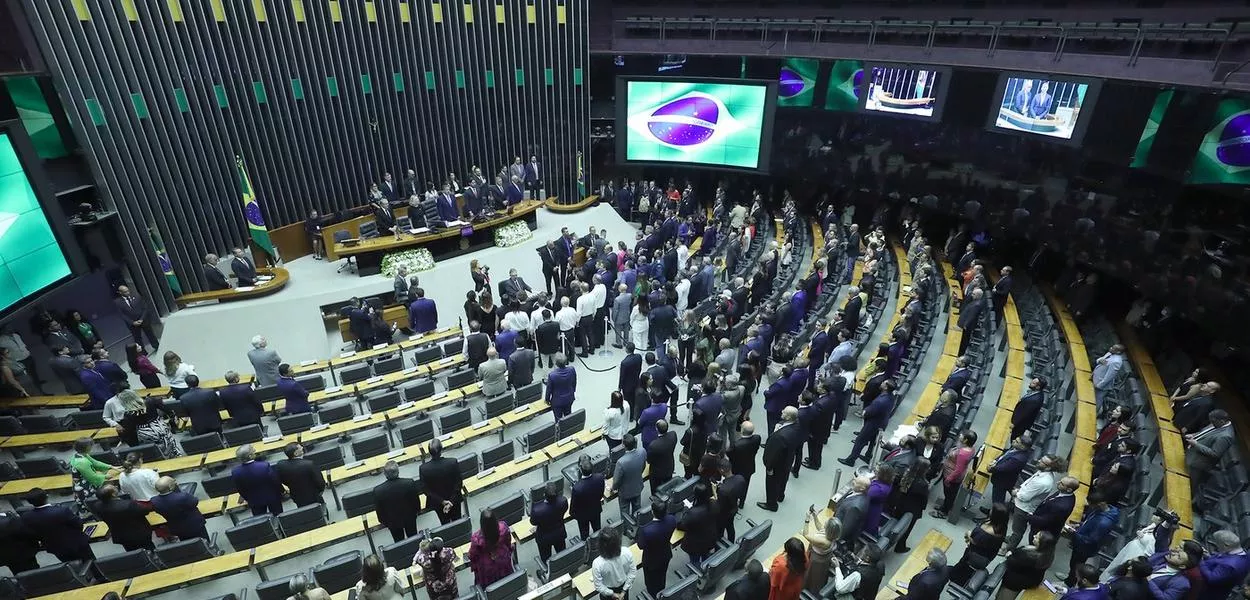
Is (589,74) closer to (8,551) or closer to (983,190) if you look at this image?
(983,190)

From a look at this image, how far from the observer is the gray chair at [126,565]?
526 centimetres

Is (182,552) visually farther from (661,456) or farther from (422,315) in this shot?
(422,315)

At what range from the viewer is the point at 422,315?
10.0 meters

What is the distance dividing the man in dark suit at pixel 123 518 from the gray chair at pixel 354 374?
2.94 m

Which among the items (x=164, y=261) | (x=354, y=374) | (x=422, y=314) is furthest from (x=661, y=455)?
(x=164, y=261)

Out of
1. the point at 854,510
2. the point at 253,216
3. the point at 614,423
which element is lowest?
the point at 614,423

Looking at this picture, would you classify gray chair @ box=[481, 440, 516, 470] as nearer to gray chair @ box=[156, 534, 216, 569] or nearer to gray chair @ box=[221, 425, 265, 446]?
gray chair @ box=[156, 534, 216, 569]

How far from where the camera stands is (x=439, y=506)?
5918 millimetres

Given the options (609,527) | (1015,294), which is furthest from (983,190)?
(609,527)

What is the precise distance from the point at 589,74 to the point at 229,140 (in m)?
9.51

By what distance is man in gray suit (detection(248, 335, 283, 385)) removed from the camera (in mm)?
8008

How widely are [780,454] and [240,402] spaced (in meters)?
6.30

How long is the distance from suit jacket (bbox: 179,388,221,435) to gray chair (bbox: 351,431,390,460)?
1.79 m

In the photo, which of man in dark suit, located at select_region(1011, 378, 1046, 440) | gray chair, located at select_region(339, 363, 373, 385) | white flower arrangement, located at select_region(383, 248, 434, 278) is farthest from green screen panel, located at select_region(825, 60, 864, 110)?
gray chair, located at select_region(339, 363, 373, 385)
